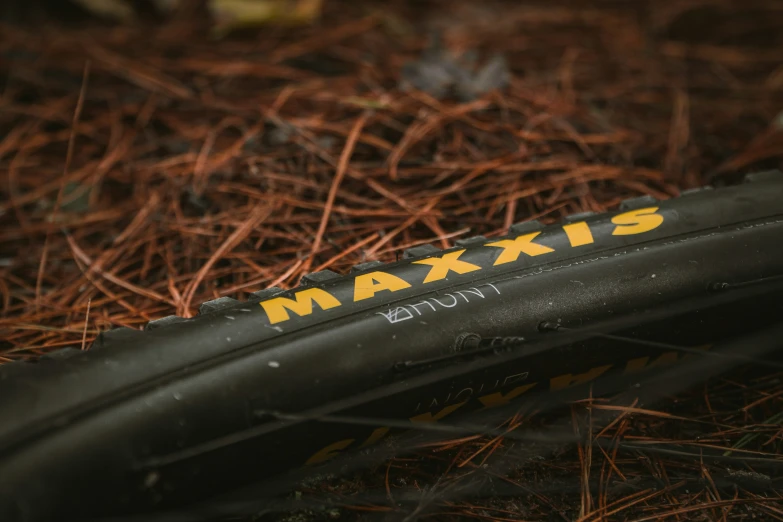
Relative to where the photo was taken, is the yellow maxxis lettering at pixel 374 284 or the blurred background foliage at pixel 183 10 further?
the blurred background foliage at pixel 183 10

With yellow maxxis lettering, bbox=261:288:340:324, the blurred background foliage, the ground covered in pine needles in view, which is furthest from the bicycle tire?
the blurred background foliage

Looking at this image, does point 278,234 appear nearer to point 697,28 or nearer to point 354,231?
point 354,231

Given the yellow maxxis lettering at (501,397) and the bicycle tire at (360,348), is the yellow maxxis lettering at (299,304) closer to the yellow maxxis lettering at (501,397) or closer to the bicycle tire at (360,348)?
the bicycle tire at (360,348)

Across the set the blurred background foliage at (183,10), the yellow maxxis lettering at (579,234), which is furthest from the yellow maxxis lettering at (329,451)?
the blurred background foliage at (183,10)

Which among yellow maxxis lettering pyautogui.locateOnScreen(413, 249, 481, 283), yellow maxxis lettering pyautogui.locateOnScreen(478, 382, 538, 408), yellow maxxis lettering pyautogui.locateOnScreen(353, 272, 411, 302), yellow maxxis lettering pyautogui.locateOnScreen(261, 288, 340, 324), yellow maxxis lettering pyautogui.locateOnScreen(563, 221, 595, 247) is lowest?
yellow maxxis lettering pyautogui.locateOnScreen(478, 382, 538, 408)

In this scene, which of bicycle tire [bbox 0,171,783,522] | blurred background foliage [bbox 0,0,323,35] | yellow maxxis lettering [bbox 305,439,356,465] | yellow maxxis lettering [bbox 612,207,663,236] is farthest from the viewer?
blurred background foliage [bbox 0,0,323,35]

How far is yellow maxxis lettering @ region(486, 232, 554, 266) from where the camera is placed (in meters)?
1.29

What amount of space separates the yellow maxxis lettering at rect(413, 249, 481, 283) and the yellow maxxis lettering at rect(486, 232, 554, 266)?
0.06m

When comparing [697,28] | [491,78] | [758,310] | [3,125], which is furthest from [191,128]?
[697,28]

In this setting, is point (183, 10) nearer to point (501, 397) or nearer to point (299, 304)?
point (299, 304)

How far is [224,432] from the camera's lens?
1.05 metres

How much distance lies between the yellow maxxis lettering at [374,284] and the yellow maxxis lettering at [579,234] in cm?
35

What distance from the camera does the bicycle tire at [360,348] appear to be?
1.00 metres

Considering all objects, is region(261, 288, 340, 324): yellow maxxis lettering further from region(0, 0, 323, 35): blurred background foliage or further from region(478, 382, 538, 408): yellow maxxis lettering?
region(0, 0, 323, 35): blurred background foliage
